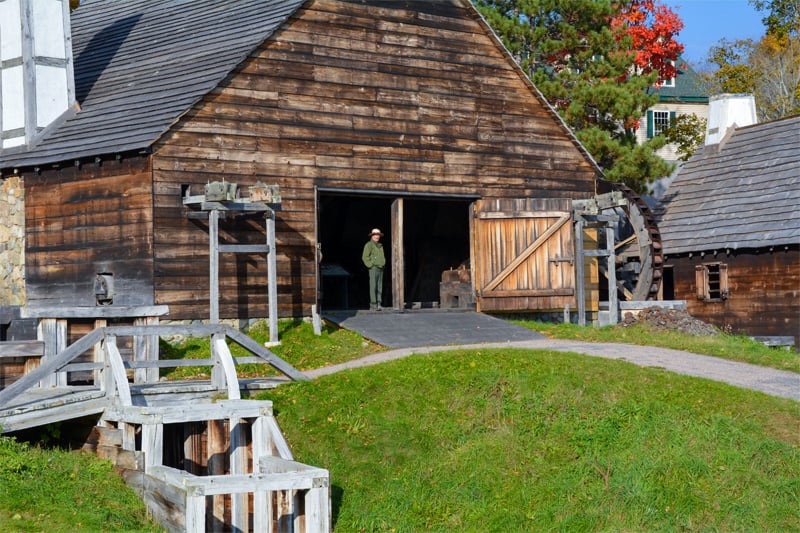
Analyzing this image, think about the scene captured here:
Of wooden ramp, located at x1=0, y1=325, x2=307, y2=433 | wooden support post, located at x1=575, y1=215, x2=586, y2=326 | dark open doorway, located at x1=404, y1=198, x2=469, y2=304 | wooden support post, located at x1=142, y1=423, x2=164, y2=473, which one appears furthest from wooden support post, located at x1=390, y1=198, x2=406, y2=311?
wooden support post, located at x1=142, y1=423, x2=164, y2=473

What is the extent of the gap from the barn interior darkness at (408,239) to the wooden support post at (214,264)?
9745 millimetres

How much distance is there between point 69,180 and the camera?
20.8 meters

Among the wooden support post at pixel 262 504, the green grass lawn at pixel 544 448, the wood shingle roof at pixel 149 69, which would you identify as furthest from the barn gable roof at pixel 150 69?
the wooden support post at pixel 262 504

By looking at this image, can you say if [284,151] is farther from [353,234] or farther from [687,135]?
[687,135]

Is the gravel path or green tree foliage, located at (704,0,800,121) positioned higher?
green tree foliage, located at (704,0,800,121)

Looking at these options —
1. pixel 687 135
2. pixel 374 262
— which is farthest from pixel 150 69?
pixel 687 135

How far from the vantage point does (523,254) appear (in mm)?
23141

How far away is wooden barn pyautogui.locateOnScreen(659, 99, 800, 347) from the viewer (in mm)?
26562

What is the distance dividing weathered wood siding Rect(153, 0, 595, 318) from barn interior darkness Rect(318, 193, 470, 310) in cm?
517

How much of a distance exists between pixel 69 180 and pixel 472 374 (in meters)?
9.53

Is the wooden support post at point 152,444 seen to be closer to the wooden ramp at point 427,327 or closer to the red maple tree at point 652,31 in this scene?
the wooden ramp at point 427,327

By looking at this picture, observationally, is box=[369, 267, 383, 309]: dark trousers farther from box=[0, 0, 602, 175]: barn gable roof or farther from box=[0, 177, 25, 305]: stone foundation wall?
box=[0, 177, 25, 305]: stone foundation wall

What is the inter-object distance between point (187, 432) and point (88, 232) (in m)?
7.06

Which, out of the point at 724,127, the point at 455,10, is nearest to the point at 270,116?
the point at 455,10
